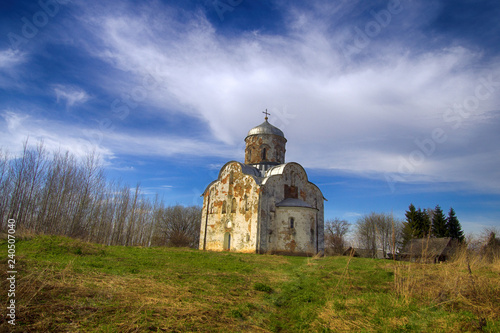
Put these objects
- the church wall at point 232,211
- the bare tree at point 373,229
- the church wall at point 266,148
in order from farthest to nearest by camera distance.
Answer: the bare tree at point 373,229
the church wall at point 266,148
the church wall at point 232,211

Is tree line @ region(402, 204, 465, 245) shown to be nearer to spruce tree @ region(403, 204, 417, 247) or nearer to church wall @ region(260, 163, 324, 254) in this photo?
spruce tree @ region(403, 204, 417, 247)

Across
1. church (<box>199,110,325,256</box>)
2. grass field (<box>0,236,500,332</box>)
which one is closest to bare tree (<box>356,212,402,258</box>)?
church (<box>199,110,325,256</box>)

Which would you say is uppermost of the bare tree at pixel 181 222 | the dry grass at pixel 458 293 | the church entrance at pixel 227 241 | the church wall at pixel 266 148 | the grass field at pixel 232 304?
the church wall at pixel 266 148

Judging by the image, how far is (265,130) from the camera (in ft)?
85.0

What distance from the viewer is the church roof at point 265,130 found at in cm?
2589

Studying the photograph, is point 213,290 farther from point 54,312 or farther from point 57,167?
point 57,167

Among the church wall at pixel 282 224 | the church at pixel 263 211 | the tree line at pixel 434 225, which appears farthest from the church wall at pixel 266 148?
the tree line at pixel 434 225

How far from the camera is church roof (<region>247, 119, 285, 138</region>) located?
2589 cm

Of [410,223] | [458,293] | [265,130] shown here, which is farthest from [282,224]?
[410,223]

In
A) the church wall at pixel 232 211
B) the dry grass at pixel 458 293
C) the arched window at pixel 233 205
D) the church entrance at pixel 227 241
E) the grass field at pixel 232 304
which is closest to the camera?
the grass field at pixel 232 304

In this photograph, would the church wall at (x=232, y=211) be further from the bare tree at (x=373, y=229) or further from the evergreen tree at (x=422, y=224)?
the bare tree at (x=373, y=229)

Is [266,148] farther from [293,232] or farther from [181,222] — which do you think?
[181,222]

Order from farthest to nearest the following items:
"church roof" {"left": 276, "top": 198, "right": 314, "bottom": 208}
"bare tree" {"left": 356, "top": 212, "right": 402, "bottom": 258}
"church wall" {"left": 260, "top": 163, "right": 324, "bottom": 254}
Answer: "bare tree" {"left": 356, "top": 212, "right": 402, "bottom": 258}, "church roof" {"left": 276, "top": 198, "right": 314, "bottom": 208}, "church wall" {"left": 260, "top": 163, "right": 324, "bottom": 254}

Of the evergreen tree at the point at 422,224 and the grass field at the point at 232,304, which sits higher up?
the evergreen tree at the point at 422,224
